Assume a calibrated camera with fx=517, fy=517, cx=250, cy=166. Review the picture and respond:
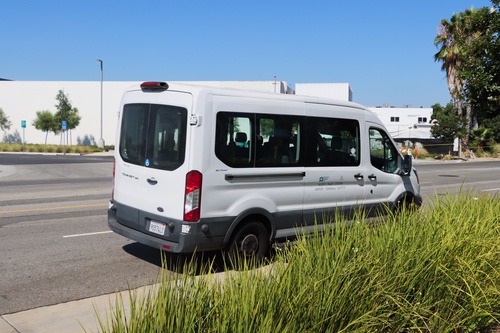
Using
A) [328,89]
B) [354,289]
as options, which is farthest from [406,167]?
[328,89]

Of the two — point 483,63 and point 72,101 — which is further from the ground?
point 72,101

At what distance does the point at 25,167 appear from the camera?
77.1 ft

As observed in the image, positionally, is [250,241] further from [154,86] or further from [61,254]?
[61,254]

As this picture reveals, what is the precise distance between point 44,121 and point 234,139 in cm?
5879

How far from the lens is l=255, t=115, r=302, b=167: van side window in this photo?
6859 millimetres

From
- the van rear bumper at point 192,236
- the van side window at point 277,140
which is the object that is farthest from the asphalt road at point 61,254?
the van side window at point 277,140

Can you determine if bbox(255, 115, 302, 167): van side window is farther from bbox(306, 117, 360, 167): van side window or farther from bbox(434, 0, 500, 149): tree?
bbox(434, 0, 500, 149): tree

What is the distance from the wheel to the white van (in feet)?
0.04

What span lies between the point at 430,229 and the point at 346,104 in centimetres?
327

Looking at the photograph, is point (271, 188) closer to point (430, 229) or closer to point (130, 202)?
point (130, 202)

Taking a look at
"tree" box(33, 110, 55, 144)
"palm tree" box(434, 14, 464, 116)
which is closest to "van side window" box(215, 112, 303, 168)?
"palm tree" box(434, 14, 464, 116)

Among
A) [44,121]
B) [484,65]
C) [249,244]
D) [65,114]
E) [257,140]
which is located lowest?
[249,244]

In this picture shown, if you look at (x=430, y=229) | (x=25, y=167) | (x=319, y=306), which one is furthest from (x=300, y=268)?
(x=25, y=167)

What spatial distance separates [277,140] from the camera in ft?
23.1
